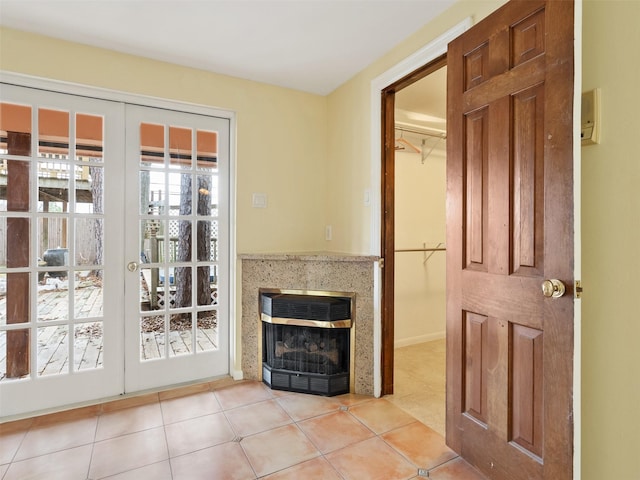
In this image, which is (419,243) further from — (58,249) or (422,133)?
(58,249)

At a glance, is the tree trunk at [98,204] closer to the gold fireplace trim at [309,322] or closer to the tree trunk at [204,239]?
the tree trunk at [204,239]

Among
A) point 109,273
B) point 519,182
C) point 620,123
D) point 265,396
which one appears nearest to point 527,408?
point 519,182

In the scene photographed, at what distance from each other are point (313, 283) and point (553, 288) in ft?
5.60

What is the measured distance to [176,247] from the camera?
2736mm

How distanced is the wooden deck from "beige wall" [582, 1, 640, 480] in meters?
2.64

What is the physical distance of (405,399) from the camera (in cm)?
254

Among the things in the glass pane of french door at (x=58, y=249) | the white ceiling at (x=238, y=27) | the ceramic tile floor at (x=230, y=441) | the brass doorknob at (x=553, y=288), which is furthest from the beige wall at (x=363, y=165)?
the ceramic tile floor at (x=230, y=441)

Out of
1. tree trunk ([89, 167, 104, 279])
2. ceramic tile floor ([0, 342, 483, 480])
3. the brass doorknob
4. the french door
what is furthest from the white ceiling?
ceramic tile floor ([0, 342, 483, 480])

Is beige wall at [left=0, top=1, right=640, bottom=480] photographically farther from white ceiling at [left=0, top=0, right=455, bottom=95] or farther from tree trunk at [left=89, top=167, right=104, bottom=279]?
tree trunk at [left=89, top=167, right=104, bottom=279]

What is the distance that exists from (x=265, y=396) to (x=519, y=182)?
7.11 ft

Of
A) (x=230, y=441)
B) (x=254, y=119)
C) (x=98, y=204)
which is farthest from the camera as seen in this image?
(x=254, y=119)

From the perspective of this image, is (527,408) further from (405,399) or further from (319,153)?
(319,153)

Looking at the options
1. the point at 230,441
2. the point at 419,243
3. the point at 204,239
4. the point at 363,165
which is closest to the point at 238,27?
the point at 363,165

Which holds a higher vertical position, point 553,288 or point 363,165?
point 363,165
